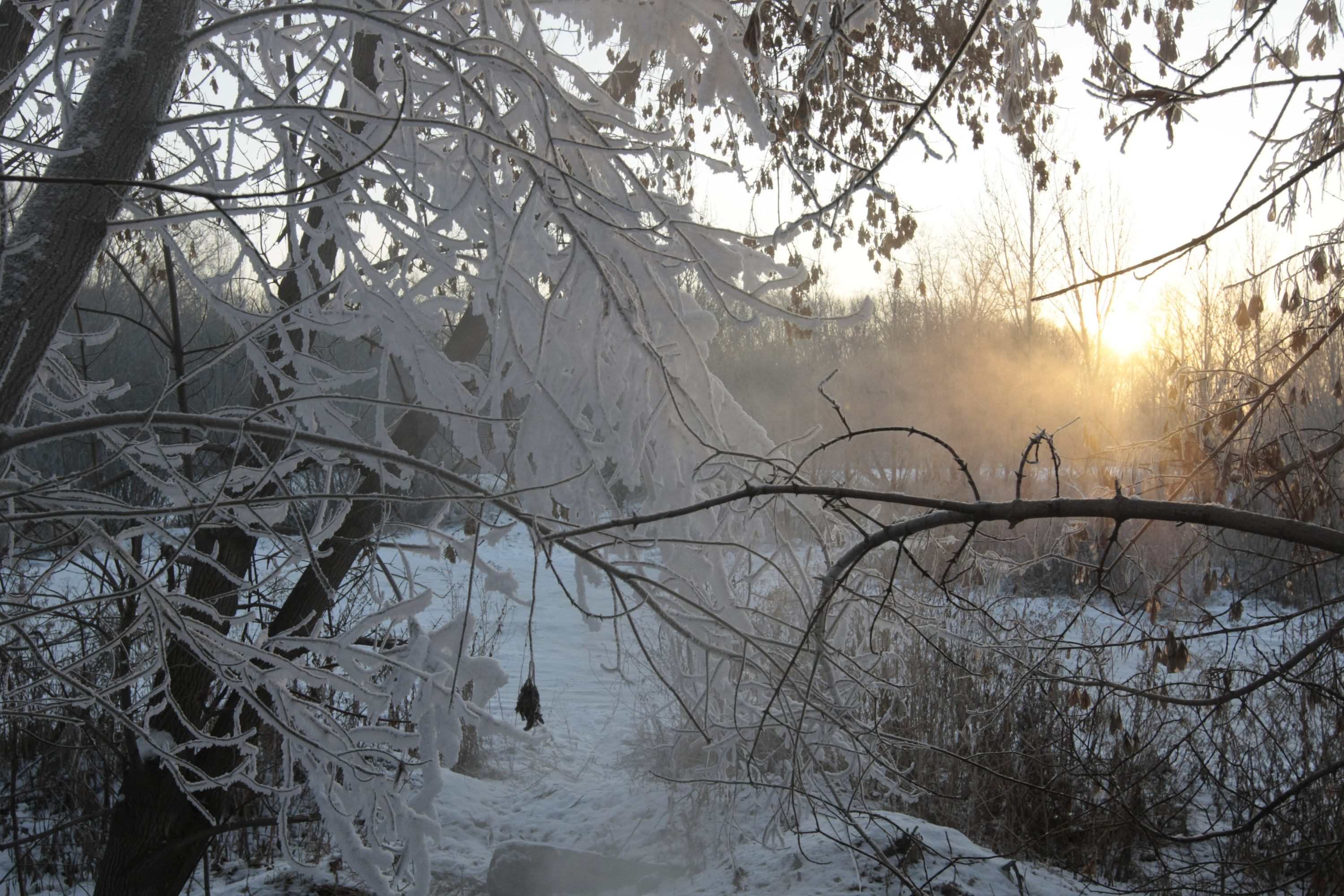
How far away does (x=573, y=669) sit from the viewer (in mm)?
8250

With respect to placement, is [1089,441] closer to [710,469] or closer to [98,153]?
[710,469]

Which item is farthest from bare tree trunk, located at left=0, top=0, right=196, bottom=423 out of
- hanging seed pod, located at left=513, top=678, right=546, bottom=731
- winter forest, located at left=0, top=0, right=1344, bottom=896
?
hanging seed pod, located at left=513, top=678, right=546, bottom=731

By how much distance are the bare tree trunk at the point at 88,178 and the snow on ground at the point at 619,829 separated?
3.87 feet

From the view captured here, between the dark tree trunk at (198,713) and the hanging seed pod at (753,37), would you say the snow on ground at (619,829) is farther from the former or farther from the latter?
the hanging seed pod at (753,37)

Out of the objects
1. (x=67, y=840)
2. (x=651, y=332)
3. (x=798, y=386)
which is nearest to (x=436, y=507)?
(x=651, y=332)

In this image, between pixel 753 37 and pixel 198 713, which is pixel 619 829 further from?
pixel 753 37

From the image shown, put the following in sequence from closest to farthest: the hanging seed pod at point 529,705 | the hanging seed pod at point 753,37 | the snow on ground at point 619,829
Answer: the hanging seed pod at point 529,705
the hanging seed pod at point 753,37
the snow on ground at point 619,829

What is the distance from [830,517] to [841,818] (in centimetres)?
86

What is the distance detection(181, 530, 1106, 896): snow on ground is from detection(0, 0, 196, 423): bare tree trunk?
1.18 m

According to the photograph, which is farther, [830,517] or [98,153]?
[830,517]

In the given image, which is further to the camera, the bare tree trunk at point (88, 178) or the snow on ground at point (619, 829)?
the snow on ground at point (619, 829)

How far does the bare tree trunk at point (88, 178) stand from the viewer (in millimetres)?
1468

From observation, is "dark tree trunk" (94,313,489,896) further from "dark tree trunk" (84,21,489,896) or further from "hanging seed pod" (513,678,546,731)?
"hanging seed pod" (513,678,546,731)

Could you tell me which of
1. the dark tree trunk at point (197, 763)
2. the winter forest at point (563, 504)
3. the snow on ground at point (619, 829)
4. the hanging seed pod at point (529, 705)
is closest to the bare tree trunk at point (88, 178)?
the winter forest at point (563, 504)
